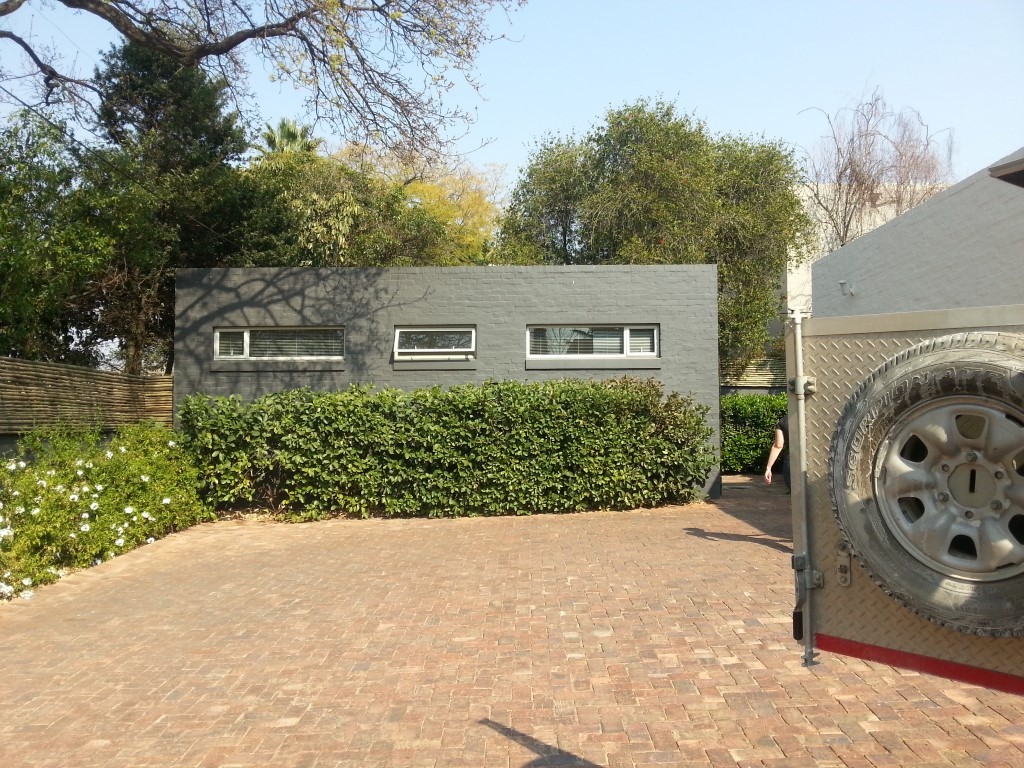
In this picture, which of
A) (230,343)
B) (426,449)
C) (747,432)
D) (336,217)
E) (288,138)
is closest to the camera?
(426,449)

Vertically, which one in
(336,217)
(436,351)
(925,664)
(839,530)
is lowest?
(925,664)

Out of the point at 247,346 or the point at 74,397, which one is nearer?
the point at 74,397

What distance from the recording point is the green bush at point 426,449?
42.4 ft

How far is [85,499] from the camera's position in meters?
9.70

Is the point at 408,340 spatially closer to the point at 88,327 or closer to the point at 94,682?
the point at 88,327

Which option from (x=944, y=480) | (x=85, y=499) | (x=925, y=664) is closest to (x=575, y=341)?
(x=85, y=499)

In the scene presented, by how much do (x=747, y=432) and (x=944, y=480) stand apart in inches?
682

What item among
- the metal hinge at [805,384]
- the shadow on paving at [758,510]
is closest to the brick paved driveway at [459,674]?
the shadow on paving at [758,510]

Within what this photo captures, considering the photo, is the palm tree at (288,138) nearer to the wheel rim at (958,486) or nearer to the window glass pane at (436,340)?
the window glass pane at (436,340)

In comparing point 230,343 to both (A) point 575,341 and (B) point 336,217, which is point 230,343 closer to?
(A) point 575,341

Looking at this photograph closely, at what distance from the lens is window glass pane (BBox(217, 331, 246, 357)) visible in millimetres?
14859

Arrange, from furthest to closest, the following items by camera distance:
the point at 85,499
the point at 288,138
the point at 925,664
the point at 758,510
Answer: the point at 288,138, the point at 758,510, the point at 85,499, the point at 925,664

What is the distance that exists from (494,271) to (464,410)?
2950 millimetres

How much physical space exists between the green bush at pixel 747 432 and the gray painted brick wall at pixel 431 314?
5.02 metres
